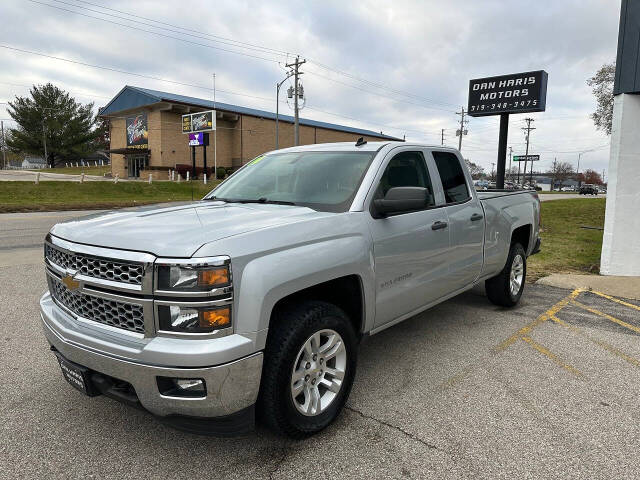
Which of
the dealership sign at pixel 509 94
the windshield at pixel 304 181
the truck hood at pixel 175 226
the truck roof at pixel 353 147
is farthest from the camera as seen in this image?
the dealership sign at pixel 509 94

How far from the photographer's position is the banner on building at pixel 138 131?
153ft

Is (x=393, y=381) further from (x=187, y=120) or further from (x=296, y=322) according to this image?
(x=187, y=120)

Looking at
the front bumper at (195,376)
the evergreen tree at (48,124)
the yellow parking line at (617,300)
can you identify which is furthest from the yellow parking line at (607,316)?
the evergreen tree at (48,124)

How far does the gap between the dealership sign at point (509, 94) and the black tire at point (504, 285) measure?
11504mm

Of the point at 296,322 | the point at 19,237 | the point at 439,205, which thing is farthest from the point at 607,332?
the point at 19,237

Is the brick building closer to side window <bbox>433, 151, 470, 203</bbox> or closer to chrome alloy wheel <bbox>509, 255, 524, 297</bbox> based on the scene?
chrome alloy wheel <bbox>509, 255, 524, 297</bbox>

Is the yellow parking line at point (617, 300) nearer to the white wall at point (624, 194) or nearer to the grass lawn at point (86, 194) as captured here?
the white wall at point (624, 194)

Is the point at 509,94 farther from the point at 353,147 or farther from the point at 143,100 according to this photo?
the point at 143,100

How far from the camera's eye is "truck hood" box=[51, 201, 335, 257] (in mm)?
2365

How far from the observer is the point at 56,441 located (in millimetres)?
2793

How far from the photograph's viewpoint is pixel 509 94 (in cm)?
1570

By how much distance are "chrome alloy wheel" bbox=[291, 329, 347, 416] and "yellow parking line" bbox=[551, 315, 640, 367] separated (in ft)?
9.61

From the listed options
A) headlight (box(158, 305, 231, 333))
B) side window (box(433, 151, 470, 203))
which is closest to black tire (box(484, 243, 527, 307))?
side window (box(433, 151, 470, 203))

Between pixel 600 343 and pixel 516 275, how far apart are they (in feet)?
4.60
